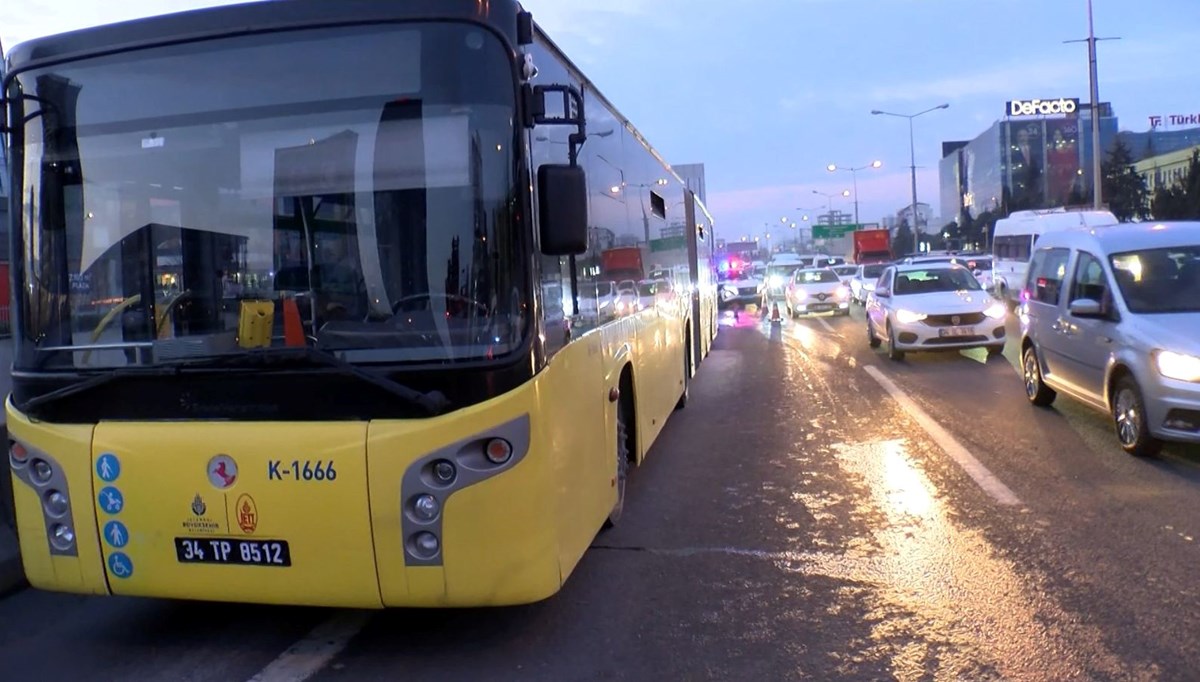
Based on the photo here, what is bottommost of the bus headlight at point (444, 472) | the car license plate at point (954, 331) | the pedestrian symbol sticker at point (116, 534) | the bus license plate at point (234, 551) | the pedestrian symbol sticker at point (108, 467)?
the car license plate at point (954, 331)

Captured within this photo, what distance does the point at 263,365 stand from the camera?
15.4 feet

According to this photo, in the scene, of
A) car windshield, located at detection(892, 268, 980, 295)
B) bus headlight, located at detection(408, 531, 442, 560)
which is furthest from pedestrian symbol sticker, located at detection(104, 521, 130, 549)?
car windshield, located at detection(892, 268, 980, 295)

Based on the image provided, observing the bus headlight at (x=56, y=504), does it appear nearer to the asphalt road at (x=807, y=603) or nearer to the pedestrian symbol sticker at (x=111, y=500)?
the pedestrian symbol sticker at (x=111, y=500)

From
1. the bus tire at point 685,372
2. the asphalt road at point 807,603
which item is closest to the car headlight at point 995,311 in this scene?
the bus tire at point 685,372

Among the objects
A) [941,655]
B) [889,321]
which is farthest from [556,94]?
[889,321]

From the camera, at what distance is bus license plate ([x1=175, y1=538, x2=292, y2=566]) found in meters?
4.71

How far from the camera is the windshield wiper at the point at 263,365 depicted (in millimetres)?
4523

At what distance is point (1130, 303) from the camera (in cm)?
913

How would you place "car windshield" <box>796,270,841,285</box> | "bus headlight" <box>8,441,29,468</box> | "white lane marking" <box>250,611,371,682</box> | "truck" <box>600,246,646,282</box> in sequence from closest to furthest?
1. "white lane marking" <box>250,611,371,682</box>
2. "bus headlight" <box>8,441,29,468</box>
3. "truck" <box>600,246,646,282</box>
4. "car windshield" <box>796,270,841,285</box>

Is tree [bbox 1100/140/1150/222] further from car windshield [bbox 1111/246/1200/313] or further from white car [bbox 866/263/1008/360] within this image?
car windshield [bbox 1111/246/1200/313]

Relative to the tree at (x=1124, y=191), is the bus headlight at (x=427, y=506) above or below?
below

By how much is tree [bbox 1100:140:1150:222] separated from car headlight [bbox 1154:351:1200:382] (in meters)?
59.4

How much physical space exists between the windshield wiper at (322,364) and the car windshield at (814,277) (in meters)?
28.1

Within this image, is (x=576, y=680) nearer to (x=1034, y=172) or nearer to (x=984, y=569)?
(x=984, y=569)
